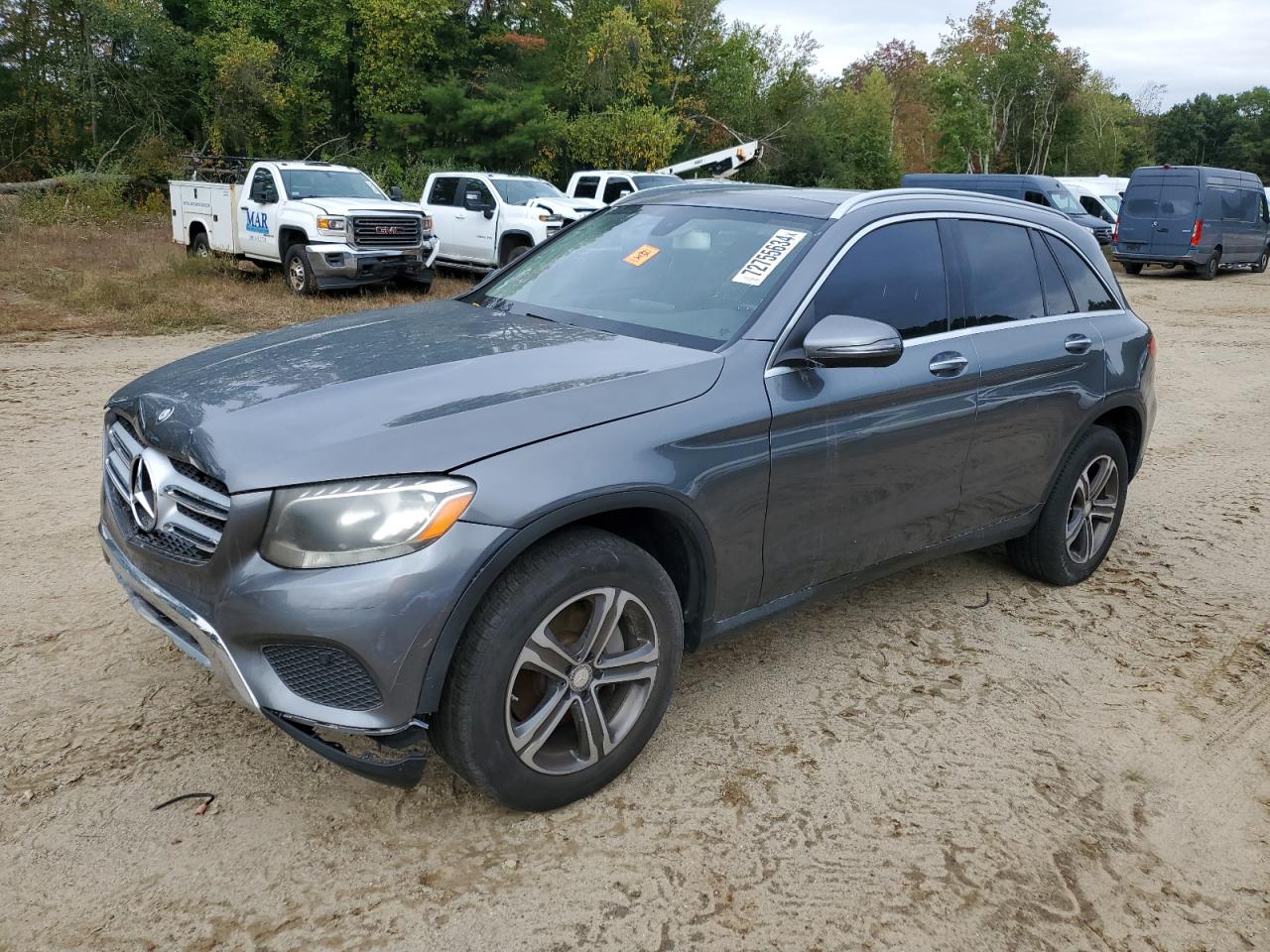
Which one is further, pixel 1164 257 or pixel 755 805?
pixel 1164 257

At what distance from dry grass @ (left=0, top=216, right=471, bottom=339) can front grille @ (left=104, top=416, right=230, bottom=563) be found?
974 cm

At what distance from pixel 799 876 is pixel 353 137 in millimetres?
34078

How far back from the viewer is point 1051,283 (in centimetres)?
460

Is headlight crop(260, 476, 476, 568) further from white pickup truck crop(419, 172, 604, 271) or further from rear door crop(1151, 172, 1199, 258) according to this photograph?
rear door crop(1151, 172, 1199, 258)

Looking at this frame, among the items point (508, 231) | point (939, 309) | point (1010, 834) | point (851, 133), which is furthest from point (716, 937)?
point (851, 133)

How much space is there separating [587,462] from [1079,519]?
2.97 metres

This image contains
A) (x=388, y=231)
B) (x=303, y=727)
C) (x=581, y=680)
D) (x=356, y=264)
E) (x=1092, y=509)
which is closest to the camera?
(x=303, y=727)

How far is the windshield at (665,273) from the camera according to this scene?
141 inches

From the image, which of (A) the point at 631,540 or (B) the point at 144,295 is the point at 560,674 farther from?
(B) the point at 144,295

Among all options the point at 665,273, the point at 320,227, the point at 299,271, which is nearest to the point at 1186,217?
the point at 320,227

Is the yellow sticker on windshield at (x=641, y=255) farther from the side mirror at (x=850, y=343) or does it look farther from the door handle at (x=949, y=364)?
the door handle at (x=949, y=364)

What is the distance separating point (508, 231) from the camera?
653 inches

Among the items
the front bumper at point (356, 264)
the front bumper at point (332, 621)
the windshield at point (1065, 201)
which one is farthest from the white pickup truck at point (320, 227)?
the windshield at point (1065, 201)

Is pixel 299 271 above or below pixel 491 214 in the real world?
below
